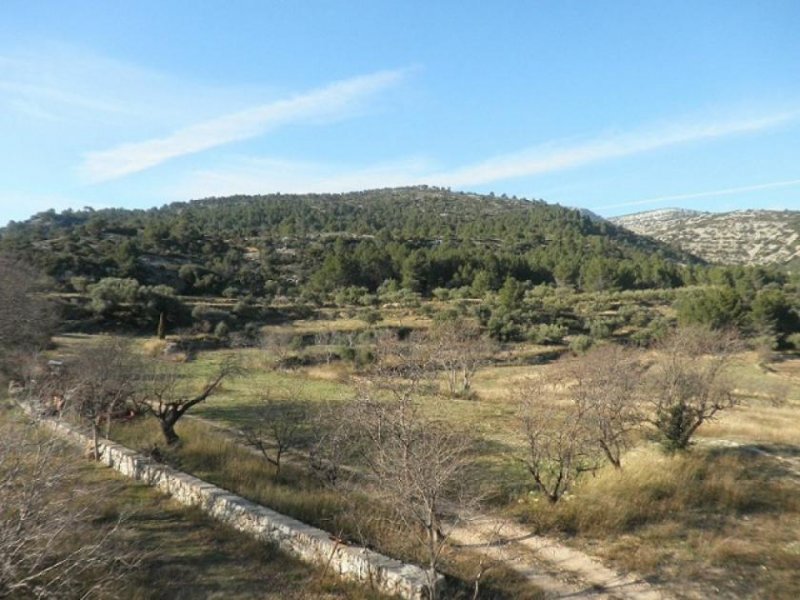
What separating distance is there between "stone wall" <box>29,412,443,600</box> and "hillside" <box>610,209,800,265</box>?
425ft

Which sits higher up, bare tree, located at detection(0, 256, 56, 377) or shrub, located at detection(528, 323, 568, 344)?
bare tree, located at detection(0, 256, 56, 377)

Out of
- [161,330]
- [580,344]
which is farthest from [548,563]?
[161,330]

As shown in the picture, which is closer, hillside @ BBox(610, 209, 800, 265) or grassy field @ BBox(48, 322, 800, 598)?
grassy field @ BBox(48, 322, 800, 598)

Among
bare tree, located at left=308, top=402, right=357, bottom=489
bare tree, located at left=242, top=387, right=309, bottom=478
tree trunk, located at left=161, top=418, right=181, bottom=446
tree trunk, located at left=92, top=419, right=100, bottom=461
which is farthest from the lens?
bare tree, located at left=242, top=387, right=309, bottom=478

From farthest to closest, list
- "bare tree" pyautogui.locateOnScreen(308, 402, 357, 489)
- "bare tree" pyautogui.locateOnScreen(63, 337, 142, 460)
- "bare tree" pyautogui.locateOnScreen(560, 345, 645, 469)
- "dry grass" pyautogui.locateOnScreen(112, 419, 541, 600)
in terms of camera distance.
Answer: "bare tree" pyautogui.locateOnScreen(63, 337, 142, 460) < "bare tree" pyautogui.locateOnScreen(560, 345, 645, 469) < "bare tree" pyautogui.locateOnScreen(308, 402, 357, 489) < "dry grass" pyautogui.locateOnScreen(112, 419, 541, 600)

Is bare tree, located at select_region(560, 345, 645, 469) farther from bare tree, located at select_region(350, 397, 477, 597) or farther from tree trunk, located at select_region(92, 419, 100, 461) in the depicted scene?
tree trunk, located at select_region(92, 419, 100, 461)

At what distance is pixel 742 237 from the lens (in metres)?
148

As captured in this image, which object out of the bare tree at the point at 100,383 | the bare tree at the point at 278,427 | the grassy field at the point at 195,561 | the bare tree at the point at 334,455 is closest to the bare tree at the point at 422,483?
the grassy field at the point at 195,561

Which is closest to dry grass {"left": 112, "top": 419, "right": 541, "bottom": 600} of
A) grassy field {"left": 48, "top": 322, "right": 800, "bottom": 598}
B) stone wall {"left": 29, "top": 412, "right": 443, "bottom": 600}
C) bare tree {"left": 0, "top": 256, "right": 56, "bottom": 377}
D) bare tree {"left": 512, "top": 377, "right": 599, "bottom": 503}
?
grassy field {"left": 48, "top": 322, "right": 800, "bottom": 598}

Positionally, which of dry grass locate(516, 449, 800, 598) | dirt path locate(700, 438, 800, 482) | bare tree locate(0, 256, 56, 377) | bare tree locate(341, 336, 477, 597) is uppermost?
bare tree locate(0, 256, 56, 377)

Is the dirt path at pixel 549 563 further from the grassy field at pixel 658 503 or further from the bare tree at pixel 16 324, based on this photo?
the bare tree at pixel 16 324

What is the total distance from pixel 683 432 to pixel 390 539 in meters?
8.64

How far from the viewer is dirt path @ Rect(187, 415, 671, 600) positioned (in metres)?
7.99

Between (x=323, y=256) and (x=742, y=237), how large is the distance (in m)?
126
